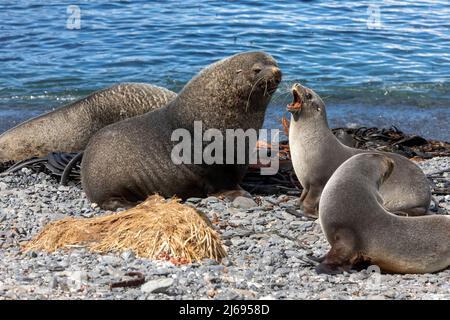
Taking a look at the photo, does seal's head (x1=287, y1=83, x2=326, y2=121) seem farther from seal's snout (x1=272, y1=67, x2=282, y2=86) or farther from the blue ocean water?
the blue ocean water

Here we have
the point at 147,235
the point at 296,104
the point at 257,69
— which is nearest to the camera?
the point at 147,235

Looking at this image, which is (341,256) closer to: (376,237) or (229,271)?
(376,237)

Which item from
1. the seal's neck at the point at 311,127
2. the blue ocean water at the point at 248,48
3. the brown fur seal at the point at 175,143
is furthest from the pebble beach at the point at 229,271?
the blue ocean water at the point at 248,48

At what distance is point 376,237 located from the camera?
6.04 metres

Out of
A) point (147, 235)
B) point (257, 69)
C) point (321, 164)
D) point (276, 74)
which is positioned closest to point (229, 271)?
point (147, 235)

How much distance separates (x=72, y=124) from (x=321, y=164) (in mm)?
4824

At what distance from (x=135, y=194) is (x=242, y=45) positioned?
10971mm

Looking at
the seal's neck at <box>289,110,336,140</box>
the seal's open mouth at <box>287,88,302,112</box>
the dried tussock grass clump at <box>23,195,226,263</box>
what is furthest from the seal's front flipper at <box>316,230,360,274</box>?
the seal's open mouth at <box>287,88,302,112</box>

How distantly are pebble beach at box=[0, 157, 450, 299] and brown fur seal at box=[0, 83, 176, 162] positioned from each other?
350 cm

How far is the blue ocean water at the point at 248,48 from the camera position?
1580cm

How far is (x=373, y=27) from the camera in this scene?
69.9ft

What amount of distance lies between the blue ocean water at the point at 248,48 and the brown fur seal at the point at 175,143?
5.69 m

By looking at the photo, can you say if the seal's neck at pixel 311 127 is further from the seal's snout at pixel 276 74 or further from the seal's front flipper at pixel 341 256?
the seal's front flipper at pixel 341 256
